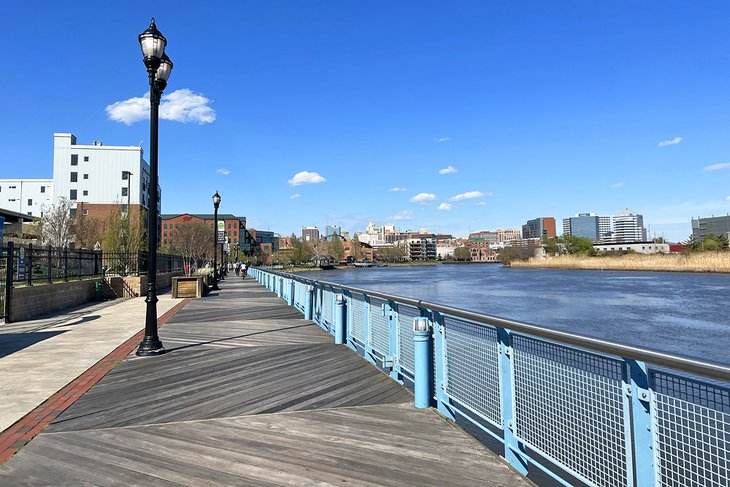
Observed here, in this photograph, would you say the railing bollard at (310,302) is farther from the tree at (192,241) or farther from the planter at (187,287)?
the tree at (192,241)

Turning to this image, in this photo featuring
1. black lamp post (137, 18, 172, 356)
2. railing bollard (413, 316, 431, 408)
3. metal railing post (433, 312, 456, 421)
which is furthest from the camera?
black lamp post (137, 18, 172, 356)

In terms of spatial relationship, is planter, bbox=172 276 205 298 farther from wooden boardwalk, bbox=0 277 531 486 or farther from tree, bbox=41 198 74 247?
tree, bbox=41 198 74 247

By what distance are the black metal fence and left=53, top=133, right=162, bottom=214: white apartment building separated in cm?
5334

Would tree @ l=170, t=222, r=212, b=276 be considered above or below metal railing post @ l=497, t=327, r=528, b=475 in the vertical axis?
above

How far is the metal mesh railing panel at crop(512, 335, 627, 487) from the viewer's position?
109 inches

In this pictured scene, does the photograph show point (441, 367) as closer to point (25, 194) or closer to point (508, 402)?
point (508, 402)

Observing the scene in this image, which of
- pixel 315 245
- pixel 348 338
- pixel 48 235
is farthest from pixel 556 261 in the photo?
pixel 348 338

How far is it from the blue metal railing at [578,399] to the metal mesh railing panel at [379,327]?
715mm

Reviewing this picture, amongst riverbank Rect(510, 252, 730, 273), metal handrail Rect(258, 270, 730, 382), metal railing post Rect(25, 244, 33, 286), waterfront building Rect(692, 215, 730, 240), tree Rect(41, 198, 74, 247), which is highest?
waterfront building Rect(692, 215, 730, 240)

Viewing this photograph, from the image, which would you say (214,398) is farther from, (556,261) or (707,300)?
(556,261)

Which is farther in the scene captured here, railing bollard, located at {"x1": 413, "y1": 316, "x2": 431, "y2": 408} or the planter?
the planter

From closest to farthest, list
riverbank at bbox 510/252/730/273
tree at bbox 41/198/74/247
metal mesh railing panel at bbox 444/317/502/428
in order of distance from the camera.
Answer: metal mesh railing panel at bbox 444/317/502/428 < tree at bbox 41/198/74/247 < riverbank at bbox 510/252/730/273

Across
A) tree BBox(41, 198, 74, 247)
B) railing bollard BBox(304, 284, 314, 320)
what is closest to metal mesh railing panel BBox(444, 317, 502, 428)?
railing bollard BBox(304, 284, 314, 320)

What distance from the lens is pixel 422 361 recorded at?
15.6 feet
